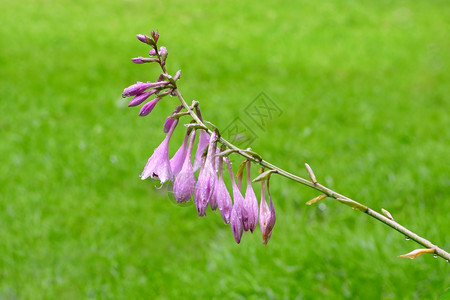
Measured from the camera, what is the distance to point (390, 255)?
3.31m

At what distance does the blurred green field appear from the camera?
3465mm

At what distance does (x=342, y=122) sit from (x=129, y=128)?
233 centimetres

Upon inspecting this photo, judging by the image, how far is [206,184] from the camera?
4.04 ft

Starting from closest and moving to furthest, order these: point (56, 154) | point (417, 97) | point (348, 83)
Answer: point (56, 154) → point (417, 97) → point (348, 83)

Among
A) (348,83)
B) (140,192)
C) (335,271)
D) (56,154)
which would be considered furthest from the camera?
(348,83)

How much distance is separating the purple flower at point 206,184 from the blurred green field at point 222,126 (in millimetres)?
2053

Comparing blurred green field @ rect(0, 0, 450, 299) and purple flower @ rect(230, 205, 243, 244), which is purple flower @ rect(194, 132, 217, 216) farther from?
blurred green field @ rect(0, 0, 450, 299)

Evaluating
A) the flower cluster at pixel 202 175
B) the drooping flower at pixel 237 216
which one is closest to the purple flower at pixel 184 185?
the flower cluster at pixel 202 175

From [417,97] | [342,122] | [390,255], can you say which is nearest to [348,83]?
[417,97]

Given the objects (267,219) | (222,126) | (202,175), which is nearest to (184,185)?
(202,175)

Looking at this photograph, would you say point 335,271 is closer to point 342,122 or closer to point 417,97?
point 342,122

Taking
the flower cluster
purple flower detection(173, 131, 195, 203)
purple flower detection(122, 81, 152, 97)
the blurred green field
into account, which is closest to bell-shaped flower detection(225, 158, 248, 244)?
the flower cluster

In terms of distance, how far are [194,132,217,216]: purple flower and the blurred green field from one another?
2053 millimetres

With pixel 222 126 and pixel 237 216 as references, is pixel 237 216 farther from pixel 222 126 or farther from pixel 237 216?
pixel 222 126
